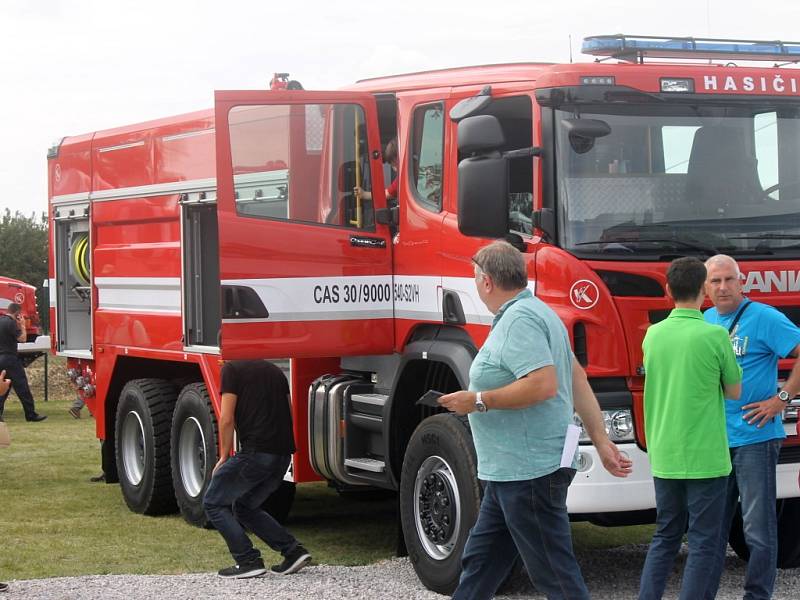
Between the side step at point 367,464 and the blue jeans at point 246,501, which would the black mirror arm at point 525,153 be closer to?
the side step at point 367,464

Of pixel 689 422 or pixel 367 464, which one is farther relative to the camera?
pixel 367 464

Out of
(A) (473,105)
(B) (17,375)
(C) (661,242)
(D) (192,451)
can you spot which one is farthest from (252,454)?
(B) (17,375)

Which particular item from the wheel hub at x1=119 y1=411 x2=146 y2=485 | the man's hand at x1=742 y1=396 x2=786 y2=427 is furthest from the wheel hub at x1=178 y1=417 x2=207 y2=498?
the man's hand at x1=742 y1=396 x2=786 y2=427

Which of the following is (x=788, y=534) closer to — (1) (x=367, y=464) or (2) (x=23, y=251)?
(1) (x=367, y=464)

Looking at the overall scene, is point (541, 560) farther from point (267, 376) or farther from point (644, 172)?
point (267, 376)

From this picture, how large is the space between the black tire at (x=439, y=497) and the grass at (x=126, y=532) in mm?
1066

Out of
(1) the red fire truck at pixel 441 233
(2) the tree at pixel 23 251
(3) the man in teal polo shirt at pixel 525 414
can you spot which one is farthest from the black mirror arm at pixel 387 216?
(2) the tree at pixel 23 251

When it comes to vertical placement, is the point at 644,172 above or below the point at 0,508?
above

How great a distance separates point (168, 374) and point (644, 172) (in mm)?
4993

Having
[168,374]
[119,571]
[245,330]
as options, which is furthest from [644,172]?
[168,374]

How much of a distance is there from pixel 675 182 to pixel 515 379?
234 cm

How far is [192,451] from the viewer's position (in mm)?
10555

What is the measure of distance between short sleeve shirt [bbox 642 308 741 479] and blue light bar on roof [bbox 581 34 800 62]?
2263 mm

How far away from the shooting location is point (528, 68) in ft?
25.2
